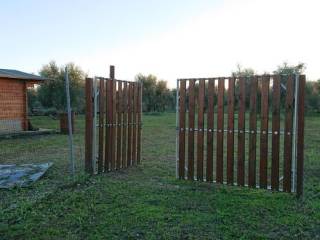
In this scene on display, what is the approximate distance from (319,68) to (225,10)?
25.5 metres

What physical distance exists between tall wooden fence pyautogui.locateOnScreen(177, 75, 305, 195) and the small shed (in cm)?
1006

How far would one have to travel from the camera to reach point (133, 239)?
326 cm

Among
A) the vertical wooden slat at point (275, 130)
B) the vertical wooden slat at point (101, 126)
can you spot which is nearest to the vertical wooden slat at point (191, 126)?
the vertical wooden slat at point (275, 130)

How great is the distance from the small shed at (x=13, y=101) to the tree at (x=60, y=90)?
13.8 m

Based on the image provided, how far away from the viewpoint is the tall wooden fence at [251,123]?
15.5 ft

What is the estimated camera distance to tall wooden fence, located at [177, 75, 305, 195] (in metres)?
4.72

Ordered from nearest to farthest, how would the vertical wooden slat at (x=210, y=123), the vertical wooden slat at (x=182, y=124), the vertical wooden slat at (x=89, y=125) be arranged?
1. the vertical wooden slat at (x=210, y=123)
2. the vertical wooden slat at (x=182, y=124)
3. the vertical wooden slat at (x=89, y=125)

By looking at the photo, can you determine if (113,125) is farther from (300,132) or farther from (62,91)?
(62,91)

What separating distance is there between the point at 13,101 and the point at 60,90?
15.2 metres

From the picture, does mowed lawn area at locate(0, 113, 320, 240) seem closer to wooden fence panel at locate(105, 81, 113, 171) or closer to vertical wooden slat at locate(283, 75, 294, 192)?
vertical wooden slat at locate(283, 75, 294, 192)

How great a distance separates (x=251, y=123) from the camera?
5.16 meters

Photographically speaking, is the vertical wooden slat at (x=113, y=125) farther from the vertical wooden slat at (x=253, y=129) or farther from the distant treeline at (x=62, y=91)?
the distant treeline at (x=62, y=91)

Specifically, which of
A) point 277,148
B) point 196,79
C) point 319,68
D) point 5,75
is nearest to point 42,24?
point 5,75

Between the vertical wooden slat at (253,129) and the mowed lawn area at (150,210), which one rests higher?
the vertical wooden slat at (253,129)
